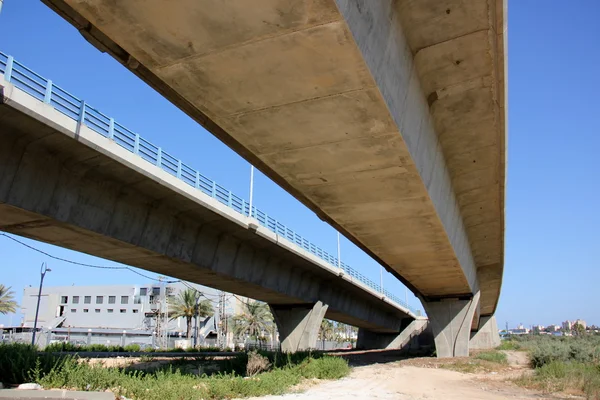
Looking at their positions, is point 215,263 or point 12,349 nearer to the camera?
point 12,349

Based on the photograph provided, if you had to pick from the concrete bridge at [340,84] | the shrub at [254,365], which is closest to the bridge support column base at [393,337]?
the shrub at [254,365]

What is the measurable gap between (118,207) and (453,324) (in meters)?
28.3

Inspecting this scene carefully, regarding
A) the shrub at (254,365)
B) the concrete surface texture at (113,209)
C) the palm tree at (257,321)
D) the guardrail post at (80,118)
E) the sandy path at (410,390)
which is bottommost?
the sandy path at (410,390)

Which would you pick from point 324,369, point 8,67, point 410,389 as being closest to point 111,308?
point 324,369

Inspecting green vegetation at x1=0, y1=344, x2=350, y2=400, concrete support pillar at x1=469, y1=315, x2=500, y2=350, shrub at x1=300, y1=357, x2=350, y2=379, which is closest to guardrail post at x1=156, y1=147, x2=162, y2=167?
green vegetation at x1=0, y1=344, x2=350, y2=400

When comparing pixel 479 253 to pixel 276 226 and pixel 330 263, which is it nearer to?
pixel 330 263

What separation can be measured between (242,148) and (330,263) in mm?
23012

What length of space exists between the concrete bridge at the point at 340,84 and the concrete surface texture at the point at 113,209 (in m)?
5.38

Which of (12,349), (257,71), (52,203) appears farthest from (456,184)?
(12,349)

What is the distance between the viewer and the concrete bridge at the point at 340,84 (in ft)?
22.4

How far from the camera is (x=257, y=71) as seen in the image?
7.86 meters

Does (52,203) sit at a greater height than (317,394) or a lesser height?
greater

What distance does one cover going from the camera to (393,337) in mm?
68312

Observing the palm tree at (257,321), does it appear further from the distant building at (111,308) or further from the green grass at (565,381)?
the green grass at (565,381)
